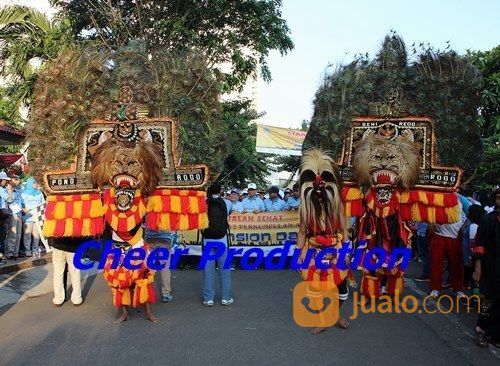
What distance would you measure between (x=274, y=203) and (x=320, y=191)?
18.0 feet

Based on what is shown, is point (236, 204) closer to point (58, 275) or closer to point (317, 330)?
point (58, 275)

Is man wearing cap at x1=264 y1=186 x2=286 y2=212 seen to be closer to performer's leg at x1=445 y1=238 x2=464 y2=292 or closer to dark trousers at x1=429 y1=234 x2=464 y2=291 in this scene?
dark trousers at x1=429 y1=234 x2=464 y2=291

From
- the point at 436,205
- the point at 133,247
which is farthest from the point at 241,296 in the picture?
the point at 436,205

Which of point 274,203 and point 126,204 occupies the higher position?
point 126,204

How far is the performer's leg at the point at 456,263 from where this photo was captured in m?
7.36

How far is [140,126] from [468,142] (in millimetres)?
4450

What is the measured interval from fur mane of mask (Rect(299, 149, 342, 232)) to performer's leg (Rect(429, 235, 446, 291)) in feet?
7.75

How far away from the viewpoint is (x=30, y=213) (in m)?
10.4

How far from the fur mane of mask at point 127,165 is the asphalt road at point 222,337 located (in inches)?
66.5

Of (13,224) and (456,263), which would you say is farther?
(13,224)

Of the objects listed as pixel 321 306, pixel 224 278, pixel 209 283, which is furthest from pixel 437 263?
pixel 209 283

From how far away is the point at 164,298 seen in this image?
730cm

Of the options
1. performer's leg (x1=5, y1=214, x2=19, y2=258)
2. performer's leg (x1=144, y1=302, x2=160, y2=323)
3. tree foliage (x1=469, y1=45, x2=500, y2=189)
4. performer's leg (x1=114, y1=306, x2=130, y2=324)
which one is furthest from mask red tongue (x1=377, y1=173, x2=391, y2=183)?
tree foliage (x1=469, y1=45, x2=500, y2=189)

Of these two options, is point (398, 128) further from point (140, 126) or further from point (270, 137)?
point (270, 137)
